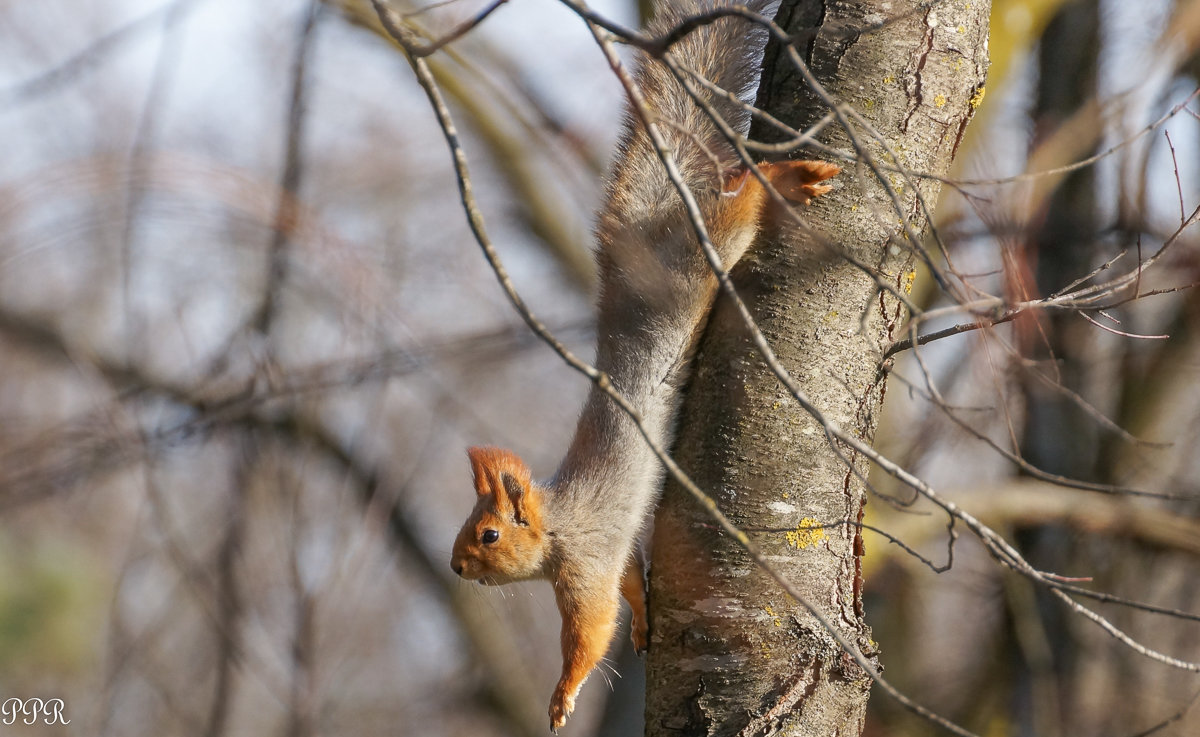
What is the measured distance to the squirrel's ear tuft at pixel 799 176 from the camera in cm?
188

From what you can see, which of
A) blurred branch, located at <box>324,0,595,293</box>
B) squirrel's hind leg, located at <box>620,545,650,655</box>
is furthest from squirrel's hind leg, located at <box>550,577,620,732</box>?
blurred branch, located at <box>324,0,595,293</box>

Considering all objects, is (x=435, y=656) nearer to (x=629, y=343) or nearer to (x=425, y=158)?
(x=425, y=158)

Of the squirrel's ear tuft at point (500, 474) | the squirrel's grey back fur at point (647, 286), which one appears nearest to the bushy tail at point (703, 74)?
the squirrel's grey back fur at point (647, 286)

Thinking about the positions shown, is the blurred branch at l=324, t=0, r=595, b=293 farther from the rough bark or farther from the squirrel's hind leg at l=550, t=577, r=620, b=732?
the rough bark

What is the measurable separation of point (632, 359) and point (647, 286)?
18cm

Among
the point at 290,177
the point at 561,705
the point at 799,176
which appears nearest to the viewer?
the point at 799,176

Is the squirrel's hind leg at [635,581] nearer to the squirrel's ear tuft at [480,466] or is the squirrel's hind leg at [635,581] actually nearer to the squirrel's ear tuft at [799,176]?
the squirrel's ear tuft at [480,466]

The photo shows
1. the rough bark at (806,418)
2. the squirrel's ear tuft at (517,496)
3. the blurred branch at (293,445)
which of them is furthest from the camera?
the blurred branch at (293,445)

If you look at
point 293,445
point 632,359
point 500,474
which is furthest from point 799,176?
point 293,445

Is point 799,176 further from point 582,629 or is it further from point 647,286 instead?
point 582,629

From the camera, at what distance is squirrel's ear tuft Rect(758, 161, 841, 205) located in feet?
6.18

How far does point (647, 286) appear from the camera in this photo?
219cm

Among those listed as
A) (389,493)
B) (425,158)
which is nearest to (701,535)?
(389,493)

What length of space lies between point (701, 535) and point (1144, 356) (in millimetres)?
5834
